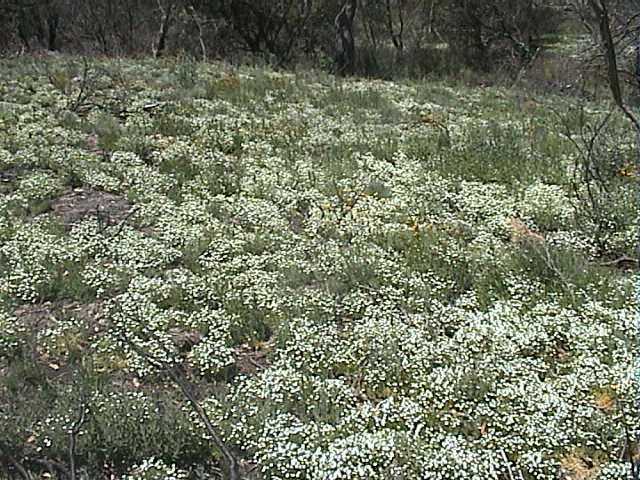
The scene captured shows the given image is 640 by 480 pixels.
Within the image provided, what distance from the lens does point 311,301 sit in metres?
6.02

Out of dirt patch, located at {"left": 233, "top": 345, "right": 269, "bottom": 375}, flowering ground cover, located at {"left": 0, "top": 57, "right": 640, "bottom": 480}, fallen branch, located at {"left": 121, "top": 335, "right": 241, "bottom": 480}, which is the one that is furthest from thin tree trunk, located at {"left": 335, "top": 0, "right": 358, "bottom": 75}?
Answer: fallen branch, located at {"left": 121, "top": 335, "right": 241, "bottom": 480}

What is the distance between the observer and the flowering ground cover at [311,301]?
14.3 ft

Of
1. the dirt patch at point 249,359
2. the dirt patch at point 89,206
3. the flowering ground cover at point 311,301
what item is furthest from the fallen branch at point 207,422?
the dirt patch at point 89,206

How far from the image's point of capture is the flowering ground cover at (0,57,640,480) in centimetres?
436

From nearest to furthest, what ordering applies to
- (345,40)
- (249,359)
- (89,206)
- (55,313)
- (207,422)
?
(207,422) < (249,359) < (55,313) < (89,206) < (345,40)

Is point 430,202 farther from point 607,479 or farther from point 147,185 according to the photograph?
point 607,479

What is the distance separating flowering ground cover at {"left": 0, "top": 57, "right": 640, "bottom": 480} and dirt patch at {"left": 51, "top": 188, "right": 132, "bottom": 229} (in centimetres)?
3

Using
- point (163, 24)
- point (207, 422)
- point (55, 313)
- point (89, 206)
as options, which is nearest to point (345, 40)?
point (163, 24)

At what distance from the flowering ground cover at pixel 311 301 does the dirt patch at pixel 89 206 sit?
3 cm

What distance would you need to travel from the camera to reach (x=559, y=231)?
7.41 m

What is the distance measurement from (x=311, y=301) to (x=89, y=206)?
3.34 meters

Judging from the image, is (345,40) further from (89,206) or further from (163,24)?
(89,206)

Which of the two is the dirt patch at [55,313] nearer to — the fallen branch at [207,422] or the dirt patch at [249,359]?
the fallen branch at [207,422]

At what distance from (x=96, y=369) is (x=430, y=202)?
4458mm
